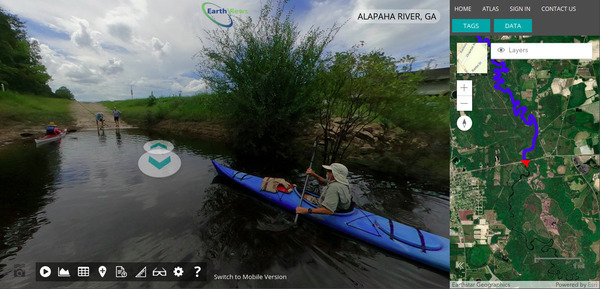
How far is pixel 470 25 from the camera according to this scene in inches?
111

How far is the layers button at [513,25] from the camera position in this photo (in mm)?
2699

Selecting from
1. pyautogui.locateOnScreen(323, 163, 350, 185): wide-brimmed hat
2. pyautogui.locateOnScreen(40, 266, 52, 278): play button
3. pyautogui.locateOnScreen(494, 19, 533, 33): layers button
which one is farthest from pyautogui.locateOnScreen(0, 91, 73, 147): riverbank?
pyautogui.locateOnScreen(494, 19, 533, 33): layers button

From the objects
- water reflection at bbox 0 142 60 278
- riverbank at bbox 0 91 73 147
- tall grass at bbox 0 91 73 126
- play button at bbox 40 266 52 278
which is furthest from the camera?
tall grass at bbox 0 91 73 126

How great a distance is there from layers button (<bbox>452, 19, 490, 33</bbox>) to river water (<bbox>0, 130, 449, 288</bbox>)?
412 cm

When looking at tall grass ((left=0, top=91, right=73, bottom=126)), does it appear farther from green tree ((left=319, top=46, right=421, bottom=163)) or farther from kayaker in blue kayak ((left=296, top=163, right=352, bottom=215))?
kayaker in blue kayak ((left=296, top=163, right=352, bottom=215))

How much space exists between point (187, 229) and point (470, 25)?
6.69 meters

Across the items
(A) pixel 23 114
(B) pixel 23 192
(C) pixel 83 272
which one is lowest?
(C) pixel 83 272

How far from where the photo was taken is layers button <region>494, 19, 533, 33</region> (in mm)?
2699

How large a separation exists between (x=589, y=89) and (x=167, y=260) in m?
7.08

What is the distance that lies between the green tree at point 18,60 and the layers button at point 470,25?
35637mm

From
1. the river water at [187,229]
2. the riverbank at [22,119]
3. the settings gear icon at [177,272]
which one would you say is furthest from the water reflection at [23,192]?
the riverbank at [22,119]

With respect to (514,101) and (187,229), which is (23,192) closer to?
(187,229)

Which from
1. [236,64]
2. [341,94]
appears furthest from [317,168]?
[236,64]

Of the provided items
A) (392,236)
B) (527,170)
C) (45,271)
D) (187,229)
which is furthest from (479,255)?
(45,271)
